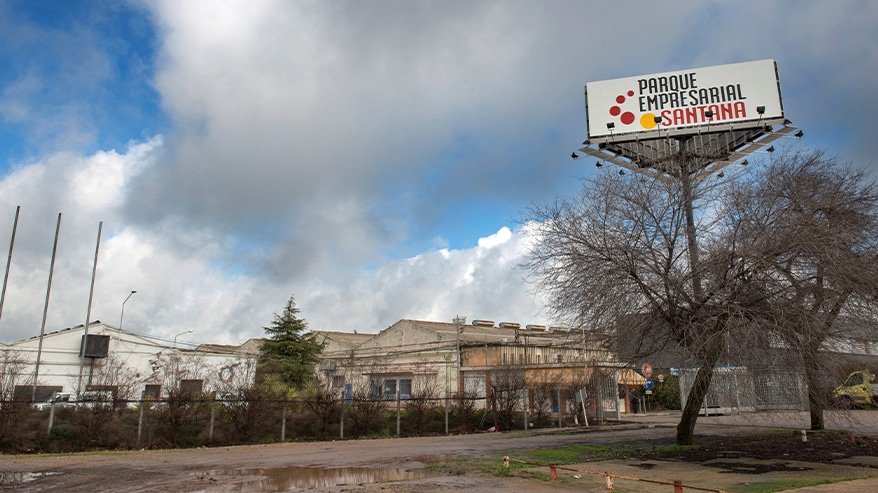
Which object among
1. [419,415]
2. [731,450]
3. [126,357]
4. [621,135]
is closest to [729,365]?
[731,450]

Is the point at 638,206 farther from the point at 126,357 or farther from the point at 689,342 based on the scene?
the point at 126,357

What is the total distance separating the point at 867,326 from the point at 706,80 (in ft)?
39.9

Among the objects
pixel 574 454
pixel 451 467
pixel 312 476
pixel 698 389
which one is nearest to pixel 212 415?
pixel 312 476

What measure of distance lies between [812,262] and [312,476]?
12.5 metres

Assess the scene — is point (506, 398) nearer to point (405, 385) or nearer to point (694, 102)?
point (405, 385)

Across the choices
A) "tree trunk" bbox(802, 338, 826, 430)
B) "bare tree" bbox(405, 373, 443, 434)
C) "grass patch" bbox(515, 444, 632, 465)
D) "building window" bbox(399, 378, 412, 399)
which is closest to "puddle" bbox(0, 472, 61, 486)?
"grass patch" bbox(515, 444, 632, 465)

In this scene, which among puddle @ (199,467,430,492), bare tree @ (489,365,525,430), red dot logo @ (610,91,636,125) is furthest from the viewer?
bare tree @ (489,365,525,430)

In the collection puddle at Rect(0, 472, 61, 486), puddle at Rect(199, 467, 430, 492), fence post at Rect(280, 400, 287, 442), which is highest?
fence post at Rect(280, 400, 287, 442)

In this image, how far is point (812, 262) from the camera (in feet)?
49.0

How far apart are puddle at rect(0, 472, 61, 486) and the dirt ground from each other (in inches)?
0.9

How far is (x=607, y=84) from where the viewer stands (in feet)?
81.8

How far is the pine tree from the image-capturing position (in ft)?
135

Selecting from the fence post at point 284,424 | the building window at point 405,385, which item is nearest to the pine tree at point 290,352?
the building window at point 405,385

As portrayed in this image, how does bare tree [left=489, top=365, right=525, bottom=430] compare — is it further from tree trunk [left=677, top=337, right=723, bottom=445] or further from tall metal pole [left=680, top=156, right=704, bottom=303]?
tall metal pole [left=680, top=156, right=704, bottom=303]
